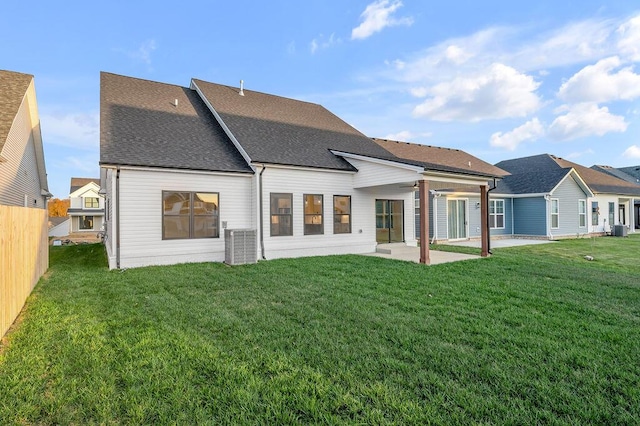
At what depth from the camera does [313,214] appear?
11.3 meters

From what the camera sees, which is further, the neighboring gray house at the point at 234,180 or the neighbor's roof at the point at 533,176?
the neighbor's roof at the point at 533,176

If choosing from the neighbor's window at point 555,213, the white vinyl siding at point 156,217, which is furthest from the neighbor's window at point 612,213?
the white vinyl siding at point 156,217

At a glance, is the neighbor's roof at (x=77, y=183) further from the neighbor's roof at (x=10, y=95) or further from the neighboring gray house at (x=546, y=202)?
the neighboring gray house at (x=546, y=202)

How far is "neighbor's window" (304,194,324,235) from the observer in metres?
11.2

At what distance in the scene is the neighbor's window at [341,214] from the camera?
11.8 metres

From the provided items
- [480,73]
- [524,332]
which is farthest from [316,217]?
[480,73]

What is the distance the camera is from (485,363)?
3.19 m

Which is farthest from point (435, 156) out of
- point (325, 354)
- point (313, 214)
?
point (325, 354)

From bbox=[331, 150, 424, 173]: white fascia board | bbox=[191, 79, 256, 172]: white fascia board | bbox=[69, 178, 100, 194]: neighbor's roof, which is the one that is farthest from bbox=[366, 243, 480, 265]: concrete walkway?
bbox=[69, 178, 100, 194]: neighbor's roof

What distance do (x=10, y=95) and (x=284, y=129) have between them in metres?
8.41

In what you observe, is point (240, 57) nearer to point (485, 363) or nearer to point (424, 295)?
point (424, 295)

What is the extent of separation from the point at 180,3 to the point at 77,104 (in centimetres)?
830

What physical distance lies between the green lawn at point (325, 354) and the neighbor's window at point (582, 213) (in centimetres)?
1694

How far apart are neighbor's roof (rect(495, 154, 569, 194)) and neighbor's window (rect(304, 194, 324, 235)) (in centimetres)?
1228
